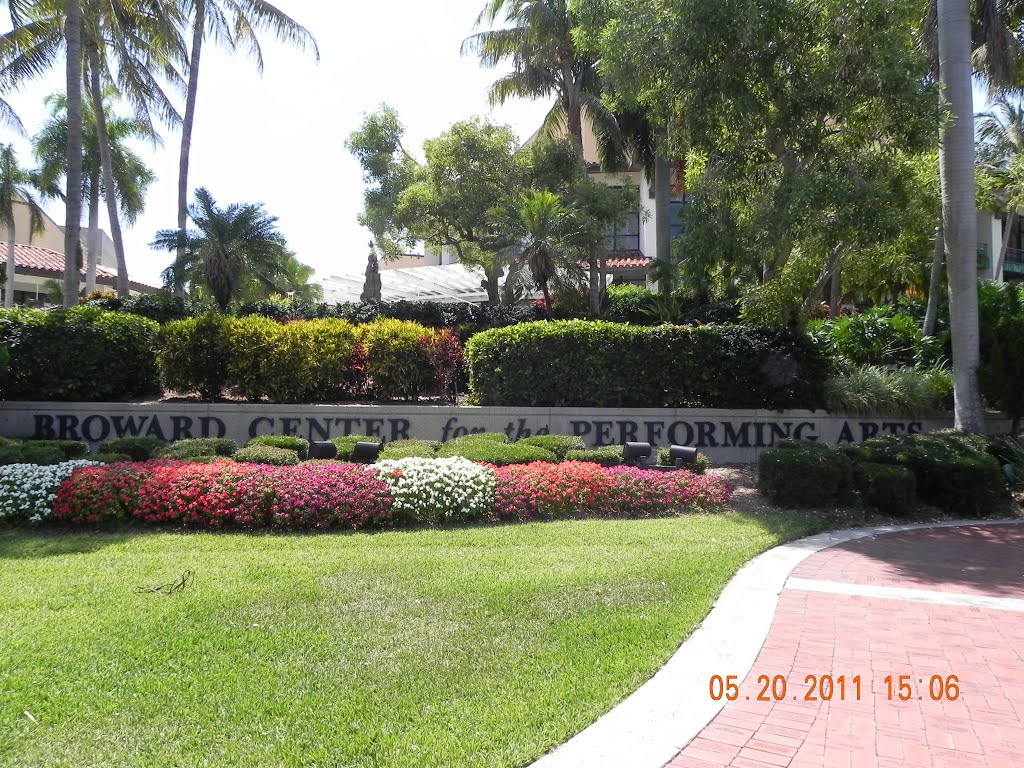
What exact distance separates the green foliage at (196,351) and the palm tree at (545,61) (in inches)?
526

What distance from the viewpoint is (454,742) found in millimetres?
3400

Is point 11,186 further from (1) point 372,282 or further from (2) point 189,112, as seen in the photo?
(1) point 372,282

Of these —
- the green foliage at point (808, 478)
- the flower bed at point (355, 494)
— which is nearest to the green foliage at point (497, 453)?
the flower bed at point (355, 494)

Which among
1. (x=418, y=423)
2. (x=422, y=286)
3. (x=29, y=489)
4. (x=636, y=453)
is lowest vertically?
(x=29, y=489)

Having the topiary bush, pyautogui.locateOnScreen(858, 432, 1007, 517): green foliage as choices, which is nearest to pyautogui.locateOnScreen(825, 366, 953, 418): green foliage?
pyautogui.locateOnScreen(858, 432, 1007, 517): green foliage

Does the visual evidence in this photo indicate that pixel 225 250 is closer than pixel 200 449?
No

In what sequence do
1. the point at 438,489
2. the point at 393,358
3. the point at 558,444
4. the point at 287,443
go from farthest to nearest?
the point at 393,358
the point at 558,444
the point at 287,443
the point at 438,489

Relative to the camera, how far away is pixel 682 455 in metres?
10.5

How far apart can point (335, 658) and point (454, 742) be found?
117 centimetres

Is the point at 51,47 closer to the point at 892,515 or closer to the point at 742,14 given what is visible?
the point at 742,14

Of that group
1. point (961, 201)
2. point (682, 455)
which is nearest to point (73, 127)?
point (682, 455)

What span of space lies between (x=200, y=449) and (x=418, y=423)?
3.64 meters

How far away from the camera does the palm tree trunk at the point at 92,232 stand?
2862cm
